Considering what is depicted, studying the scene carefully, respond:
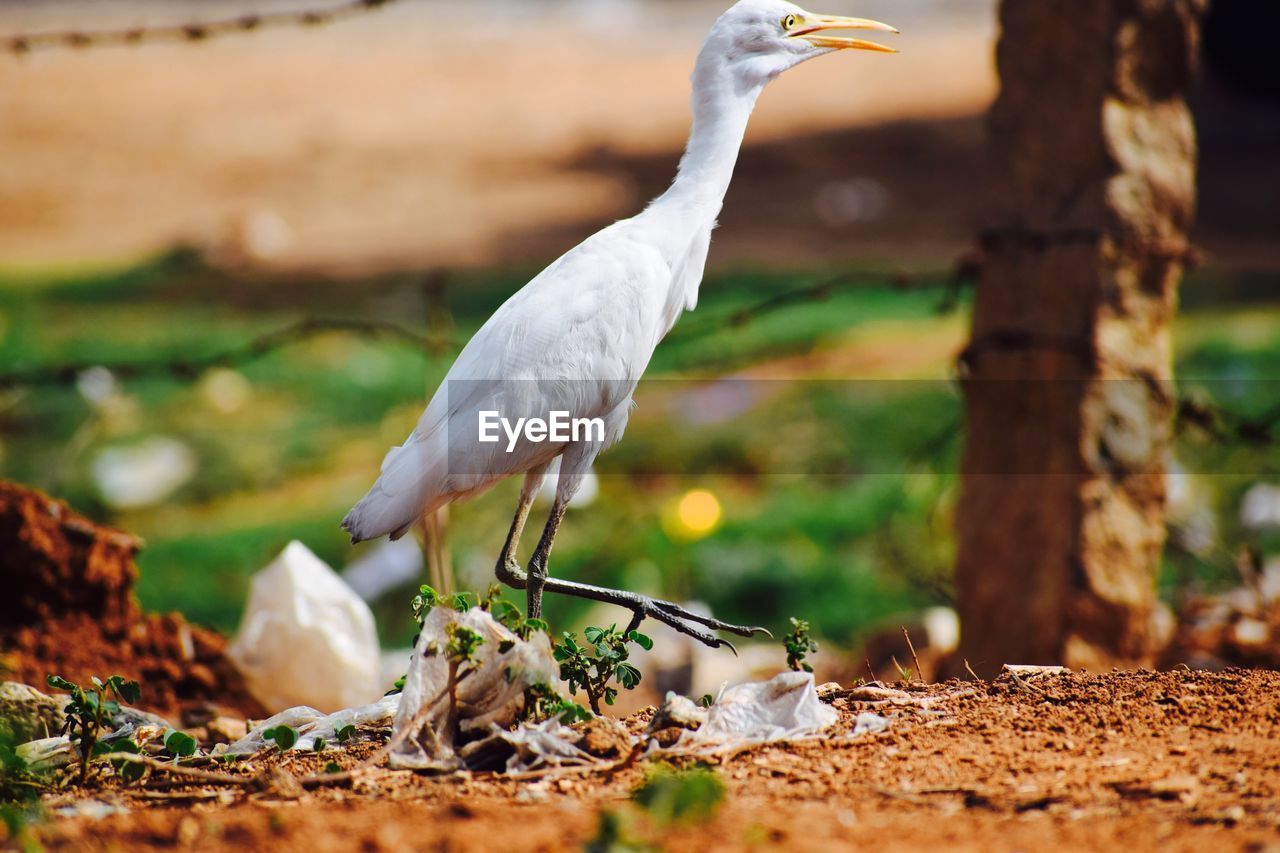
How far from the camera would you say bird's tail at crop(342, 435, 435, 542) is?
328 cm

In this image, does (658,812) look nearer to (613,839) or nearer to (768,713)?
(613,839)

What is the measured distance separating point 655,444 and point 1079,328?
3.77m

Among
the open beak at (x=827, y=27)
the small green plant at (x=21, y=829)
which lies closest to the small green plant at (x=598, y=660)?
the small green plant at (x=21, y=829)

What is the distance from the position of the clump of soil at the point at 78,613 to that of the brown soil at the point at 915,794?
117 cm

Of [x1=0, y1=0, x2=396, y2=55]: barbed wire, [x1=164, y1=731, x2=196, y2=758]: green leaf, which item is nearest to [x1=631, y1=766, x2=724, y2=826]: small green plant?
[x1=164, y1=731, x2=196, y2=758]: green leaf

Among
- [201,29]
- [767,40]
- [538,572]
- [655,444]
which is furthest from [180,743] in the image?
[655,444]

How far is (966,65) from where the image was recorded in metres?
17.5

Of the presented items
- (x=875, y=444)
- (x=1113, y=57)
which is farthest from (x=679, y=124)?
(x=1113, y=57)

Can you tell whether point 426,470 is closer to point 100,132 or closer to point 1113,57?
point 1113,57

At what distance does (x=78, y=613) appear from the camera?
3.86 m

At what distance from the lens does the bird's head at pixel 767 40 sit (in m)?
3.59

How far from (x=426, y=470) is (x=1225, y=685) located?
73.8 inches

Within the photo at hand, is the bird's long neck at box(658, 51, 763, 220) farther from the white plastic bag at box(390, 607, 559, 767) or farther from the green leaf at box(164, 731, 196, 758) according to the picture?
the green leaf at box(164, 731, 196, 758)

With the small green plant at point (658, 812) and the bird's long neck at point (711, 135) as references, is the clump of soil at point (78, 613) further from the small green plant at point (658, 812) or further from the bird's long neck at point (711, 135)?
the small green plant at point (658, 812)
